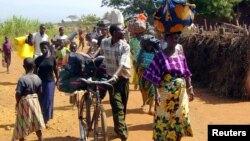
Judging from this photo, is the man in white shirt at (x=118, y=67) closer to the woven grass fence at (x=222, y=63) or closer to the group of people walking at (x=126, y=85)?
the group of people walking at (x=126, y=85)

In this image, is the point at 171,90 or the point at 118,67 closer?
the point at 171,90

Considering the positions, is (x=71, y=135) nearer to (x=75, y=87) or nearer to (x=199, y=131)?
(x=75, y=87)

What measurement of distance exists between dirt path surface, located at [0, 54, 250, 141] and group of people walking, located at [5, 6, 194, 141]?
498mm

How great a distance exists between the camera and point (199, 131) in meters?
7.76

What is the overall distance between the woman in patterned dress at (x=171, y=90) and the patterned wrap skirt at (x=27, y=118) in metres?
2.01

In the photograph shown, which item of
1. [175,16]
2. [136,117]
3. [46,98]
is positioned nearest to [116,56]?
[175,16]

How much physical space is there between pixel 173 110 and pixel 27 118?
2342 mm

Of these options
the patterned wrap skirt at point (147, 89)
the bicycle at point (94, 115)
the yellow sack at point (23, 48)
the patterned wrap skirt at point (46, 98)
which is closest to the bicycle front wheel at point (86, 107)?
the bicycle at point (94, 115)

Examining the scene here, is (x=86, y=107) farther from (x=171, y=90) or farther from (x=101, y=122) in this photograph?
(x=171, y=90)

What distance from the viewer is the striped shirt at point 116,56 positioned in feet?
21.1

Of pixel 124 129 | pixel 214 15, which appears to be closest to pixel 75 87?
pixel 124 129

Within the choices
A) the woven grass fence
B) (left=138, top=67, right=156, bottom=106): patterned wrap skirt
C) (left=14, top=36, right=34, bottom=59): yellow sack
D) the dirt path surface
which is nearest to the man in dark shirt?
the dirt path surface

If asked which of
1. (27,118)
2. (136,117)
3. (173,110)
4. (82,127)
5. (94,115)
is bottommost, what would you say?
(136,117)

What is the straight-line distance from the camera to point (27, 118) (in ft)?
21.3
